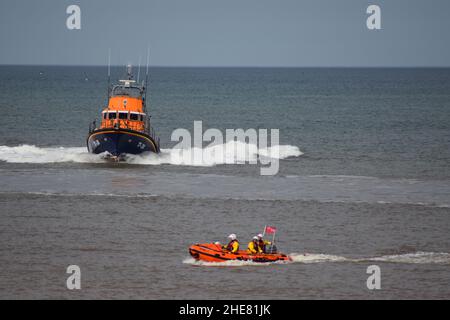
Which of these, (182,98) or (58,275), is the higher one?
(182,98)

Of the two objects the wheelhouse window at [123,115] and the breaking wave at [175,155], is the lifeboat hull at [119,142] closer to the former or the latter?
the breaking wave at [175,155]

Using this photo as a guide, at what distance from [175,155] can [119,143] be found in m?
5.73

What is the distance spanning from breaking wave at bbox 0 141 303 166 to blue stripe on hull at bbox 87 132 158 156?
0.48 metres

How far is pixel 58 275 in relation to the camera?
81.5ft

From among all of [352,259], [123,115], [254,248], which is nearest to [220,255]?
[254,248]

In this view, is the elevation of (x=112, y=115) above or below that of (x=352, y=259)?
above

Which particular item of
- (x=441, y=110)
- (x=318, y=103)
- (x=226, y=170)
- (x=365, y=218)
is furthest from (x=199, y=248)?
(x=318, y=103)

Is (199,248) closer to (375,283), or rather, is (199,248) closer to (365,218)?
(375,283)

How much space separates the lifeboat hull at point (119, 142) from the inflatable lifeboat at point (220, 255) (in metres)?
19.4

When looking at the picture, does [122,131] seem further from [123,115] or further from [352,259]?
[352,259]

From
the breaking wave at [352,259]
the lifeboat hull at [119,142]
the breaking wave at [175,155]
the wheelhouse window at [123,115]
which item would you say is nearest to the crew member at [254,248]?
the breaking wave at [352,259]

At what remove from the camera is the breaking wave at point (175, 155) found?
47.3 m

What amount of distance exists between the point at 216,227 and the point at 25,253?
7.18 meters

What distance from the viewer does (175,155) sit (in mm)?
50312
